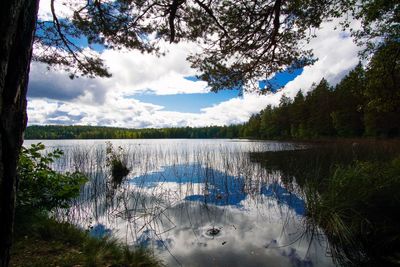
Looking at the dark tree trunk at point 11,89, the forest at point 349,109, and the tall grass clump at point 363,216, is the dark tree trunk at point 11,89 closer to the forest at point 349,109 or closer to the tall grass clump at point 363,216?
the tall grass clump at point 363,216

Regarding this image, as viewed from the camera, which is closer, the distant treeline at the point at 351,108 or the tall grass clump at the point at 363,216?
the tall grass clump at the point at 363,216

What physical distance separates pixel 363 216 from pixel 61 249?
14.9 ft

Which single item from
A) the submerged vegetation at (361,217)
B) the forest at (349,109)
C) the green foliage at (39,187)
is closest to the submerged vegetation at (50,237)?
the green foliage at (39,187)

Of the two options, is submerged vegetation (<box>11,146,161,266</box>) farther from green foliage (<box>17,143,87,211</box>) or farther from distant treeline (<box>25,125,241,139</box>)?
distant treeline (<box>25,125,241,139</box>)

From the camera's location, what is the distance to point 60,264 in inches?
99.7

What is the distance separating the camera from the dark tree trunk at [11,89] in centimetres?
96

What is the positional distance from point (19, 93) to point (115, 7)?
14.1 feet

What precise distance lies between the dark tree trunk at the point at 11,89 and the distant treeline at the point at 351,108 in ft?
28.0

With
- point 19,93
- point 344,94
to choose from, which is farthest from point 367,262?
point 344,94

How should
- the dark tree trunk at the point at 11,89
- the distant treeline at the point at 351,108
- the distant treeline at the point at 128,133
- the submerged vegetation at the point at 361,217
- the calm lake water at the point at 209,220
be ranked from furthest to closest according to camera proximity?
1. the distant treeline at the point at 128,133
2. the distant treeline at the point at 351,108
3. the calm lake water at the point at 209,220
4. the submerged vegetation at the point at 361,217
5. the dark tree trunk at the point at 11,89

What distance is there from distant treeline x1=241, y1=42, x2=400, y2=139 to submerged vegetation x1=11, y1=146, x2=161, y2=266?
827 centimetres

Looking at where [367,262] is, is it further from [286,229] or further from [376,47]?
[376,47]

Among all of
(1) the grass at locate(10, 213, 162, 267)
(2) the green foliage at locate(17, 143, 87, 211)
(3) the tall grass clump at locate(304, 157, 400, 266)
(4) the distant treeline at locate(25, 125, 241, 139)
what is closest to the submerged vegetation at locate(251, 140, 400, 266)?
(3) the tall grass clump at locate(304, 157, 400, 266)

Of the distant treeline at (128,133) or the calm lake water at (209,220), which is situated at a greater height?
the distant treeline at (128,133)
